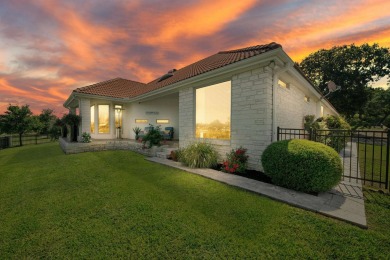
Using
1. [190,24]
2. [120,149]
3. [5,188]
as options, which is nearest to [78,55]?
[120,149]

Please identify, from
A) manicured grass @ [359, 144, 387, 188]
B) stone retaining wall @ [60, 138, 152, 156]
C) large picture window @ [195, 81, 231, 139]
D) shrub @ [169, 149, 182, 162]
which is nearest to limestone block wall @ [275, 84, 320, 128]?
large picture window @ [195, 81, 231, 139]

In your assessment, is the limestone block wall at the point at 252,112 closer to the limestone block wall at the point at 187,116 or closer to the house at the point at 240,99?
the house at the point at 240,99

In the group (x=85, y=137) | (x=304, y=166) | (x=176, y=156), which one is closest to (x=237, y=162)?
(x=304, y=166)

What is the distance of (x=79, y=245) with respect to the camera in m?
2.20

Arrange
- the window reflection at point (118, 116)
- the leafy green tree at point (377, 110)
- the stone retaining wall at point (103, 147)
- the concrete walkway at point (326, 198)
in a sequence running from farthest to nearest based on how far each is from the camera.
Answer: the leafy green tree at point (377, 110) → the window reflection at point (118, 116) → the stone retaining wall at point (103, 147) → the concrete walkway at point (326, 198)

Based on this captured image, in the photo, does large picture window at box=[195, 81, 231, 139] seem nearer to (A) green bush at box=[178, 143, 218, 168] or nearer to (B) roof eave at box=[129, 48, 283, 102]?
(B) roof eave at box=[129, 48, 283, 102]

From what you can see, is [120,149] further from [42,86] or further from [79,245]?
[42,86]

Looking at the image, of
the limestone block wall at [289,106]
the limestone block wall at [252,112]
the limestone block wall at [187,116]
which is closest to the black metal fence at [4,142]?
the limestone block wall at [187,116]

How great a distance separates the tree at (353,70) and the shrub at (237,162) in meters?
29.1

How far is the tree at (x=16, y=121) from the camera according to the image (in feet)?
61.3

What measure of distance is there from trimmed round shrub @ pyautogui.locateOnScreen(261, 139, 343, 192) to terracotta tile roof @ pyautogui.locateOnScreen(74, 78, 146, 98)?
11.2 metres

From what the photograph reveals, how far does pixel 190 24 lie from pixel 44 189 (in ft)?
26.4

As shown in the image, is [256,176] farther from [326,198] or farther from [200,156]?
[200,156]

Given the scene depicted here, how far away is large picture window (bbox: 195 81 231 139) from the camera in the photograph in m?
6.28
